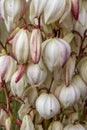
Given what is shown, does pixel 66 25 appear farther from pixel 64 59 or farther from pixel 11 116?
pixel 11 116

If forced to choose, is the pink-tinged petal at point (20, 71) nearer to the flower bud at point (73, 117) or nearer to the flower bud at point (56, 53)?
the flower bud at point (56, 53)

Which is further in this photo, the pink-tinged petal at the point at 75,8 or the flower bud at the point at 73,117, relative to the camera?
the flower bud at the point at 73,117

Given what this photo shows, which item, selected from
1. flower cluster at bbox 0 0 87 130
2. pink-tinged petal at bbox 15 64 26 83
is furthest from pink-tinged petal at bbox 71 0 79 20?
pink-tinged petal at bbox 15 64 26 83

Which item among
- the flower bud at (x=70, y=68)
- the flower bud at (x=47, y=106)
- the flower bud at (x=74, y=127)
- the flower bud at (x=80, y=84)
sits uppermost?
the flower bud at (x=70, y=68)

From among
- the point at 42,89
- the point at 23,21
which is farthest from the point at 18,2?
the point at 42,89

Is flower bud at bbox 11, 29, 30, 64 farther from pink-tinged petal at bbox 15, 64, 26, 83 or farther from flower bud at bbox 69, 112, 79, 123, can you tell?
flower bud at bbox 69, 112, 79, 123

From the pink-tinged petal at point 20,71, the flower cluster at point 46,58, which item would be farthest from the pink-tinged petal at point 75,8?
the pink-tinged petal at point 20,71
